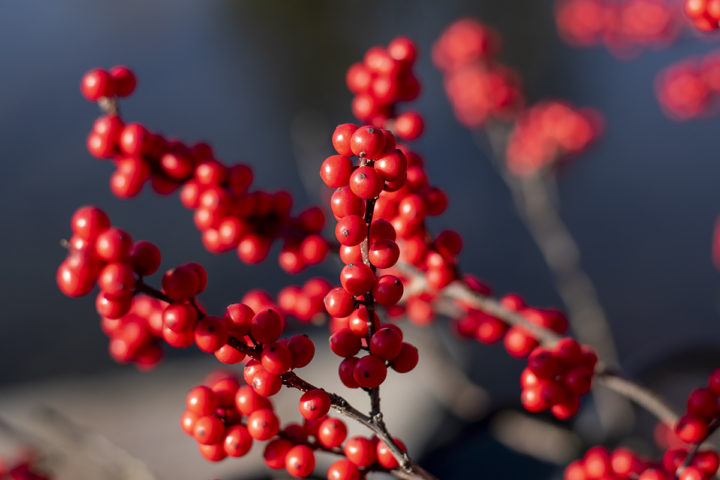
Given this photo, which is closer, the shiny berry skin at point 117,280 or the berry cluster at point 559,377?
the shiny berry skin at point 117,280

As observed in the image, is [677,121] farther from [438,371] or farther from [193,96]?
[193,96]

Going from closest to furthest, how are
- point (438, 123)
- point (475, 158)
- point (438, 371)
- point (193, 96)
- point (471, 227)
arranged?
point (438, 371) < point (471, 227) < point (475, 158) < point (438, 123) < point (193, 96)

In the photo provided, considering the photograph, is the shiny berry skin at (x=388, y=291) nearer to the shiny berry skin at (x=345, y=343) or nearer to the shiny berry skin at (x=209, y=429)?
the shiny berry skin at (x=345, y=343)

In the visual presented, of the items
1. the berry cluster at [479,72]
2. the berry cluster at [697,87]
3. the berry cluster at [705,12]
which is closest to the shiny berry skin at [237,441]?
the berry cluster at [705,12]

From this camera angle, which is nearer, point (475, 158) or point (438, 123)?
point (475, 158)

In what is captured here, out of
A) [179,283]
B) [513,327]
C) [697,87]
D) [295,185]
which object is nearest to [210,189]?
[179,283]

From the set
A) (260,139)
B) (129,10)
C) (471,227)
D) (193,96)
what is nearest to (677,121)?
(471,227)

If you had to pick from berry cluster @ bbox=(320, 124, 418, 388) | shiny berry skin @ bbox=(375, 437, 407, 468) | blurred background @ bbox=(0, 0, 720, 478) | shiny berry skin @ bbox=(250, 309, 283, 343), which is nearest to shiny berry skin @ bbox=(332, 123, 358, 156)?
berry cluster @ bbox=(320, 124, 418, 388)
